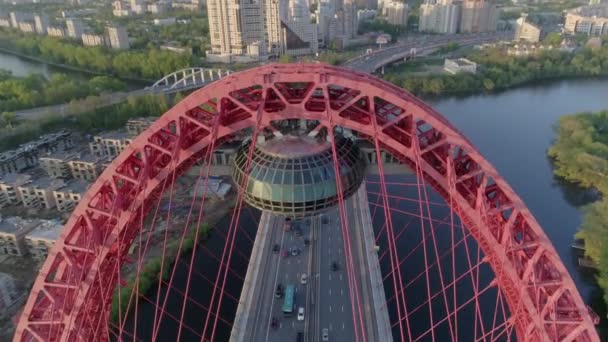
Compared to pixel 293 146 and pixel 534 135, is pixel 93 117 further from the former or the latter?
pixel 534 135

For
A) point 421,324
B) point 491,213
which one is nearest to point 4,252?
point 421,324

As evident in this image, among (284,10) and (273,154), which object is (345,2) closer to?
(284,10)

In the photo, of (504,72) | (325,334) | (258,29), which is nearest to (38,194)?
(325,334)

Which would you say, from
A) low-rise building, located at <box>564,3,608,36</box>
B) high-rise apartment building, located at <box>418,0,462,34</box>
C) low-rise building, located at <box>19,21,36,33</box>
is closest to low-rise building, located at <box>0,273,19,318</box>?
low-rise building, located at <box>19,21,36,33</box>

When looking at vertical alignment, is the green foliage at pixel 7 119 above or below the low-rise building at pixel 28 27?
below

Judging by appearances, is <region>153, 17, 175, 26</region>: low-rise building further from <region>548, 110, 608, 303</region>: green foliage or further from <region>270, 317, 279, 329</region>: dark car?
<region>270, 317, 279, 329</region>: dark car

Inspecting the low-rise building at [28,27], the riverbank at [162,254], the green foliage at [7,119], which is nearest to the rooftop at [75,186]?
the riverbank at [162,254]

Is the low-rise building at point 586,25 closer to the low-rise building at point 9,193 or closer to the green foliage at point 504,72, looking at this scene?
the green foliage at point 504,72

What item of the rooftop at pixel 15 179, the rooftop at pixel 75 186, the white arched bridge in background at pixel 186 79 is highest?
the white arched bridge in background at pixel 186 79
